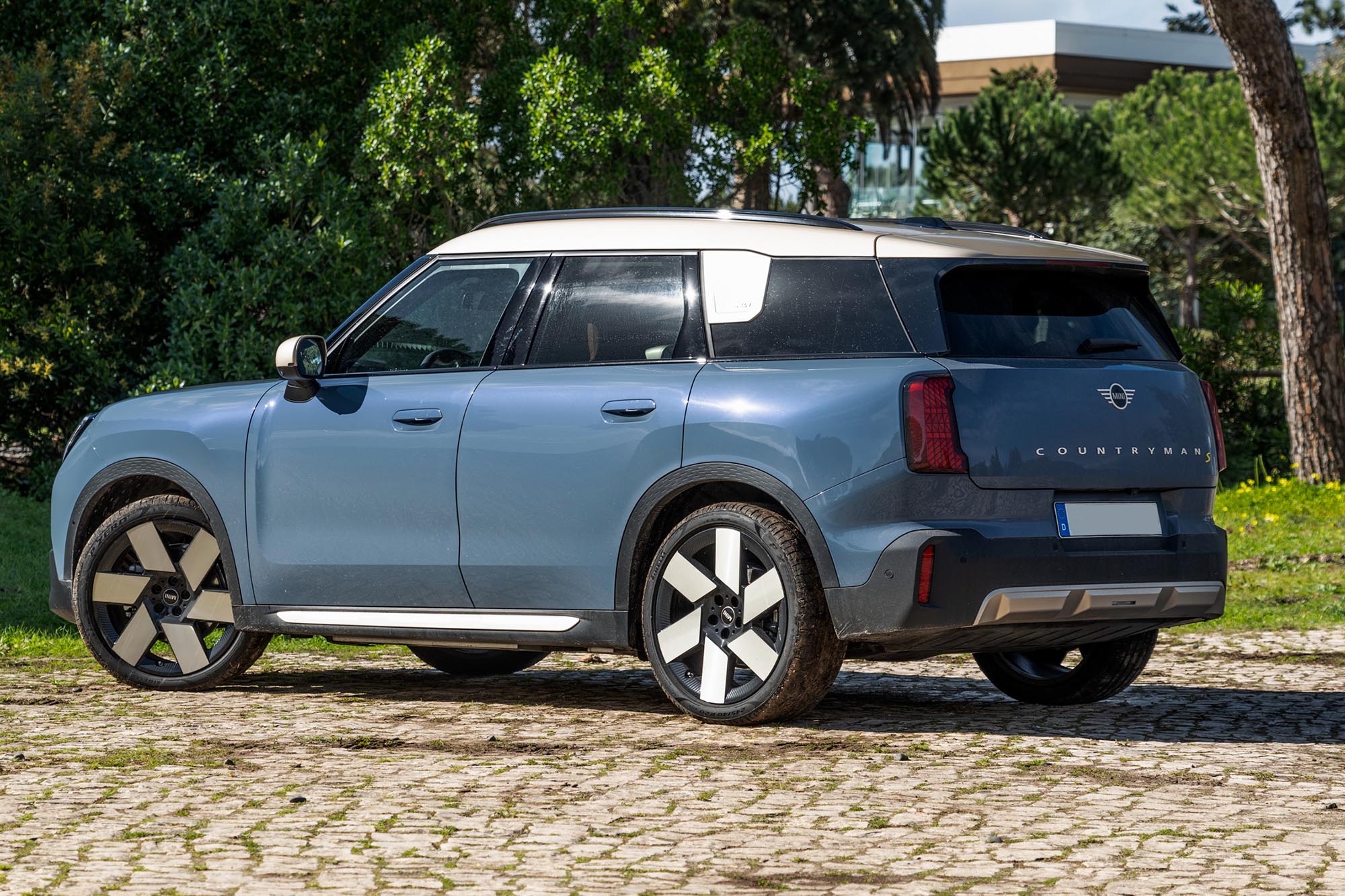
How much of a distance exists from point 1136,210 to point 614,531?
46780mm

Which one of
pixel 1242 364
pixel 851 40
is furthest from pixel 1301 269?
pixel 851 40

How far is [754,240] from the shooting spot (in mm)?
7039

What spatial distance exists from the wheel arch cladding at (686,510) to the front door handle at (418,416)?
2.99 feet

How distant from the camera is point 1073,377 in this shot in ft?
21.8

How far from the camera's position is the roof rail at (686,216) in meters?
7.03

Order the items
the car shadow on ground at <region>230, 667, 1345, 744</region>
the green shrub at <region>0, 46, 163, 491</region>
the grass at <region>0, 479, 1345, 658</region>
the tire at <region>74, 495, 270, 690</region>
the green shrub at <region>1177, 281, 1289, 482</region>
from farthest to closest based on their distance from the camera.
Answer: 1. the green shrub at <region>1177, 281, 1289, 482</region>
2. the green shrub at <region>0, 46, 163, 491</region>
3. the grass at <region>0, 479, 1345, 658</region>
4. the tire at <region>74, 495, 270, 690</region>
5. the car shadow on ground at <region>230, 667, 1345, 744</region>

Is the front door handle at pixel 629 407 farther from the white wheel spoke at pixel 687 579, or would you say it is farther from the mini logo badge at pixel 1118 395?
the mini logo badge at pixel 1118 395

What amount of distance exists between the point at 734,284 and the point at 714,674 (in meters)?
1.38

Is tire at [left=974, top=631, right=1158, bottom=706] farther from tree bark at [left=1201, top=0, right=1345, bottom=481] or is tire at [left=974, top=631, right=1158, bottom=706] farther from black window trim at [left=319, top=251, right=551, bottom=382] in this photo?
tree bark at [left=1201, top=0, right=1345, bottom=481]

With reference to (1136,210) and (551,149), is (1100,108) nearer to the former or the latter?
(1136,210)

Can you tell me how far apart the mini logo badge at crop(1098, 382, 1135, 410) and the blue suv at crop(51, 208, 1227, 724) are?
0.05 ft

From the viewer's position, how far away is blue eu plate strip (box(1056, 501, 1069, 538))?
653cm

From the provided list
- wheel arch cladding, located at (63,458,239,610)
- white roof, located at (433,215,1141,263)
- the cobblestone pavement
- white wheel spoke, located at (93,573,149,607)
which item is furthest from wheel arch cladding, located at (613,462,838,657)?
white wheel spoke, located at (93,573,149,607)

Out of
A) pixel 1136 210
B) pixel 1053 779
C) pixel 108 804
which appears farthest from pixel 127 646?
pixel 1136 210
